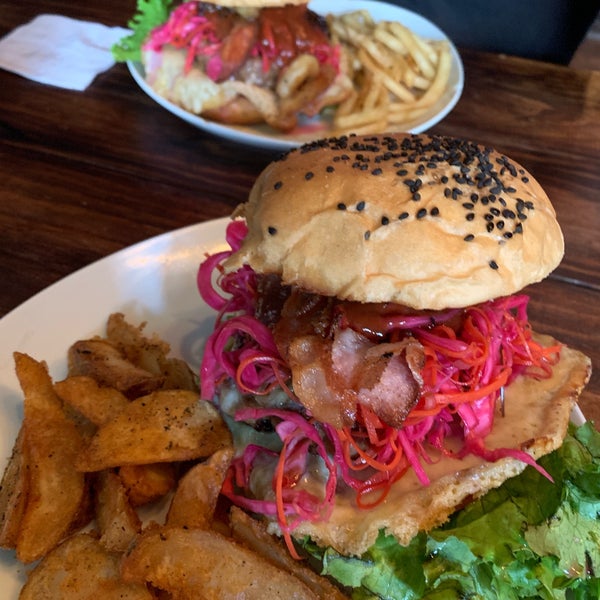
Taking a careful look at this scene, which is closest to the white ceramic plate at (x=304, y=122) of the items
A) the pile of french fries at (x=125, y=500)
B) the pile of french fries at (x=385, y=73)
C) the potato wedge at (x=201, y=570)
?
the pile of french fries at (x=385, y=73)

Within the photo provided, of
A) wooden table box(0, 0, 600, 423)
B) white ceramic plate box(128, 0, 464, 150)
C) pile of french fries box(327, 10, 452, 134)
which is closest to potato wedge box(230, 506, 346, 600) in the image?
wooden table box(0, 0, 600, 423)

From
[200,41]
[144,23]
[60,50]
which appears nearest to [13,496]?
[200,41]

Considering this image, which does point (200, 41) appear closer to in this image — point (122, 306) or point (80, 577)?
point (122, 306)

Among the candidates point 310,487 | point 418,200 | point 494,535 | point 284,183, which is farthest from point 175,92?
point 494,535

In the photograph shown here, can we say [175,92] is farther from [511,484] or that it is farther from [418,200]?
[511,484]

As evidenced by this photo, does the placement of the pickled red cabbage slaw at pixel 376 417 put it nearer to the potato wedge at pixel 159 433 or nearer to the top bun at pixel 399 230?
the potato wedge at pixel 159 433

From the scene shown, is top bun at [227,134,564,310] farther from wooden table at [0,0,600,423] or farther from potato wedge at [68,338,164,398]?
wooden table at [0,0,600,423]
